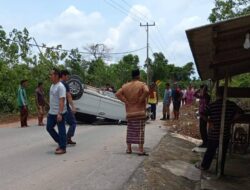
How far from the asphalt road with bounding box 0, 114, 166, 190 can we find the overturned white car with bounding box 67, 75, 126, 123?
14.1ft

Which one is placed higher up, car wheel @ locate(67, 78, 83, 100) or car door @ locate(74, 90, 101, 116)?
car wheel @ locate(67, 78, 83, 100)

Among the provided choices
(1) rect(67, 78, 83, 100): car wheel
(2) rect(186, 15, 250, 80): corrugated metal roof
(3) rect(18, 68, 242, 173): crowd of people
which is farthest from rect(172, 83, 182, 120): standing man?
(2) rect(186, 15, 250, 80): corrugated metal roof

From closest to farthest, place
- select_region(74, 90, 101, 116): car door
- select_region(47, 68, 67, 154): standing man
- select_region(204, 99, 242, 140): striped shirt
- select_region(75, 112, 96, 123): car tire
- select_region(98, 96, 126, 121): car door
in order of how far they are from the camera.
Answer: select_region(204, 99, 242, 140): striped shirt → select_region(47, 68, 67, 154): standing man → select_region(74, 90, 101, 116): car door → select_region(98, 96, 126, 121): car door → select_region(75, 112, 96, 123): car tire

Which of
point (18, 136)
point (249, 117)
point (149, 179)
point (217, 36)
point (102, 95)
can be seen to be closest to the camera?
point (217, 36)

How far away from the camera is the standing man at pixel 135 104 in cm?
1085

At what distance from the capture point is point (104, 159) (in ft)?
34.9

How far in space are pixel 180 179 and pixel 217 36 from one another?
10.5 ft

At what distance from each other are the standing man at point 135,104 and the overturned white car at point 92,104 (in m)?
8.60

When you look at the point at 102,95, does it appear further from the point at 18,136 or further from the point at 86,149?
the point at 86,149

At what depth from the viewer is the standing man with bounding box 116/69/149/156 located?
35.6 ft

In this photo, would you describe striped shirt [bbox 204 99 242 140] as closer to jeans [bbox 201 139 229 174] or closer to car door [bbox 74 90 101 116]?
jeans [bbox 201 139 229 174]

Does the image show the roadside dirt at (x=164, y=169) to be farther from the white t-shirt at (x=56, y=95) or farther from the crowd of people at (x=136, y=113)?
the white t-shirt at (x=56, y=95)

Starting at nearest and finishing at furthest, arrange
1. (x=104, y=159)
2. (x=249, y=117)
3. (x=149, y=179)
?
(x=149, y=179) → (x=104, y=159) → (x=249, y=117)

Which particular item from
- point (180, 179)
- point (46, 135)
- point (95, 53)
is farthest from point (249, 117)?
point (95, 53)
